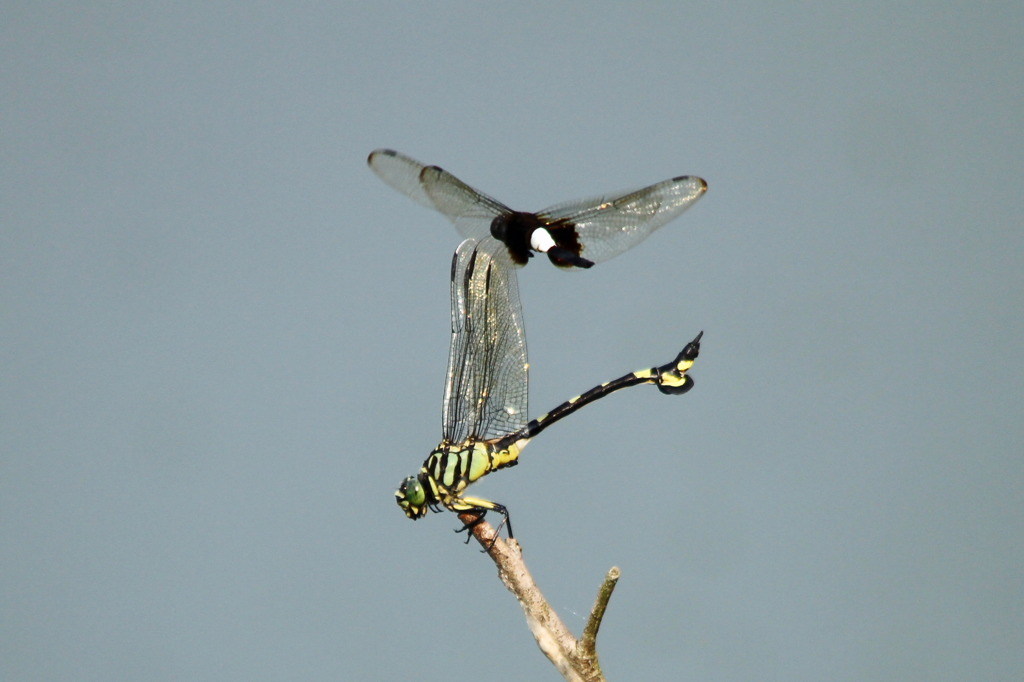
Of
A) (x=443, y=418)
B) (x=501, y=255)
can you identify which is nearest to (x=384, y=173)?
(x=501, y=255)

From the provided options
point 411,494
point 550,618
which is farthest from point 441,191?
point 550,618

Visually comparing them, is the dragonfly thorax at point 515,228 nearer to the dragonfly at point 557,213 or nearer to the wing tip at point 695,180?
the dragonfly at point 557,213

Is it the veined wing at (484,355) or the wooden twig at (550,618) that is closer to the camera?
the wooden twig at (550,618)

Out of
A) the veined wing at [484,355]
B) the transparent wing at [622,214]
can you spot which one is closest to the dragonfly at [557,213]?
the transparent wing at [622,214]

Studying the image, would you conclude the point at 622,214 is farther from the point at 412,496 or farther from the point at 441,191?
the point at 412,496

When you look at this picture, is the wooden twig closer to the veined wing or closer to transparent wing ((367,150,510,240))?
the veined wing

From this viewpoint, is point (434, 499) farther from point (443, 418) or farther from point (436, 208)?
point (436, 208)

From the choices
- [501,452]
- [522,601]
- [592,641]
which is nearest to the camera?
[592,641]
